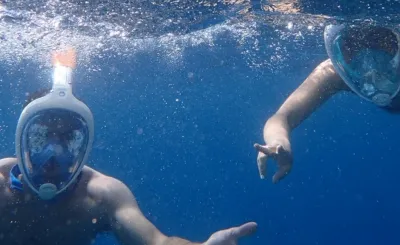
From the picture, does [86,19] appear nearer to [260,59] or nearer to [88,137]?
[88,137]

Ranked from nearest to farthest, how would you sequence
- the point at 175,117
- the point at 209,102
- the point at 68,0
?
the point at 68,0
the point at 209,102
the point at 175,117

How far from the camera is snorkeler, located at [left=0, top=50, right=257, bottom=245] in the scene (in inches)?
170

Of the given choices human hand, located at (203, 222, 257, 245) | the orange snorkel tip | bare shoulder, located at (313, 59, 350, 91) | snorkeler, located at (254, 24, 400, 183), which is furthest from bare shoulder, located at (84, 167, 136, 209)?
the orange snorkel tip

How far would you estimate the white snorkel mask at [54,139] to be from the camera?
14.0 ft

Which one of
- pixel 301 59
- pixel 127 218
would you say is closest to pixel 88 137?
pixel 127 218

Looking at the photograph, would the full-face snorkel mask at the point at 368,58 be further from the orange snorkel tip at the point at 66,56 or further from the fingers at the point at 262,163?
the orange snorkel tip at the point at 66,56

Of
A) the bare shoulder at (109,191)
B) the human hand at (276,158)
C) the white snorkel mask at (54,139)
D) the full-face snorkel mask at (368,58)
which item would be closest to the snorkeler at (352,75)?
the full-face snorkel mask at (368,58)

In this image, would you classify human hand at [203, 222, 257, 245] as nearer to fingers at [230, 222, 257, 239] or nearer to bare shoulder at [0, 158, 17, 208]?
fingers at [230, 222, 257, 239]

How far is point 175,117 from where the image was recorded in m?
52.0

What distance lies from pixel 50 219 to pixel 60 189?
82 centimetres

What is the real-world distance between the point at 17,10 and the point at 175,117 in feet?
139

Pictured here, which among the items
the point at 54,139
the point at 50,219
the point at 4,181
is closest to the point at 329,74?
the point at 54,139

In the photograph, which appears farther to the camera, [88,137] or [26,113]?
[88,137]

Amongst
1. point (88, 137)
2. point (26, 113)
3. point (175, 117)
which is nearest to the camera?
point (26, 113)
